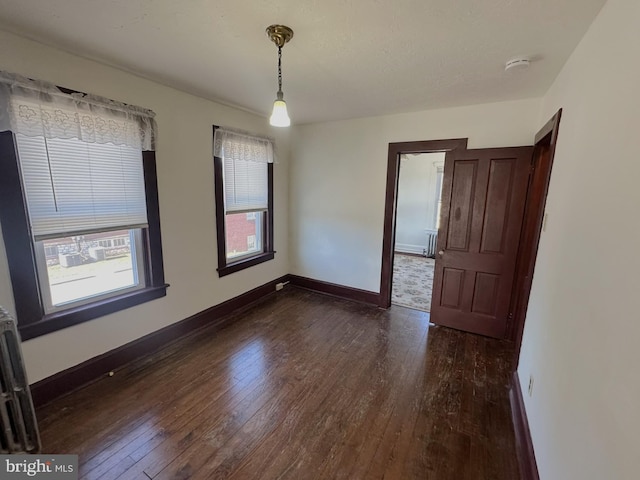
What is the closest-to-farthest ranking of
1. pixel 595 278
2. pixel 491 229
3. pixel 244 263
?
pixel 595 278, pixel 491 229, pixel 244 263

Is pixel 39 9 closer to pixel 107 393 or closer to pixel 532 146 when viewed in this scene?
pixel 107 393

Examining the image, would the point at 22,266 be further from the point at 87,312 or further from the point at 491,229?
the point at 491,229

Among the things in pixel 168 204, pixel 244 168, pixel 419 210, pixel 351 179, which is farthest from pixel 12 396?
pixel 419 210

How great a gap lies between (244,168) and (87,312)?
6.93 ft

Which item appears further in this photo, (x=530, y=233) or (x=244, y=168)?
(x=244, y=168)

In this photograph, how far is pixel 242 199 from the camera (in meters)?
3.48

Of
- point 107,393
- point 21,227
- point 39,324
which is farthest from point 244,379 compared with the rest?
point 21,227

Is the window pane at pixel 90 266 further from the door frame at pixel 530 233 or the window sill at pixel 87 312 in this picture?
the door frame at pixel 530 233

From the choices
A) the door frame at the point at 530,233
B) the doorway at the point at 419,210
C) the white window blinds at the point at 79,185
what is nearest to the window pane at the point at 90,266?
the white window blinds at the point at 79,185

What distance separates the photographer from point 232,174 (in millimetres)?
3293

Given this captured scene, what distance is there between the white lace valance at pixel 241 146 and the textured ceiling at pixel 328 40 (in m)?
0.53

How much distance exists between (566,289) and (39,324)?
3181mm

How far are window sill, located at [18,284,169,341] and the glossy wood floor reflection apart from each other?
534 millimetres

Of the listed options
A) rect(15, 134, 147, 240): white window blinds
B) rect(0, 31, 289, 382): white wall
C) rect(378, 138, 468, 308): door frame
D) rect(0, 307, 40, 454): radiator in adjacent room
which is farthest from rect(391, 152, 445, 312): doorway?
rect(0, 307, 40, 454): radiator in adjacent room
